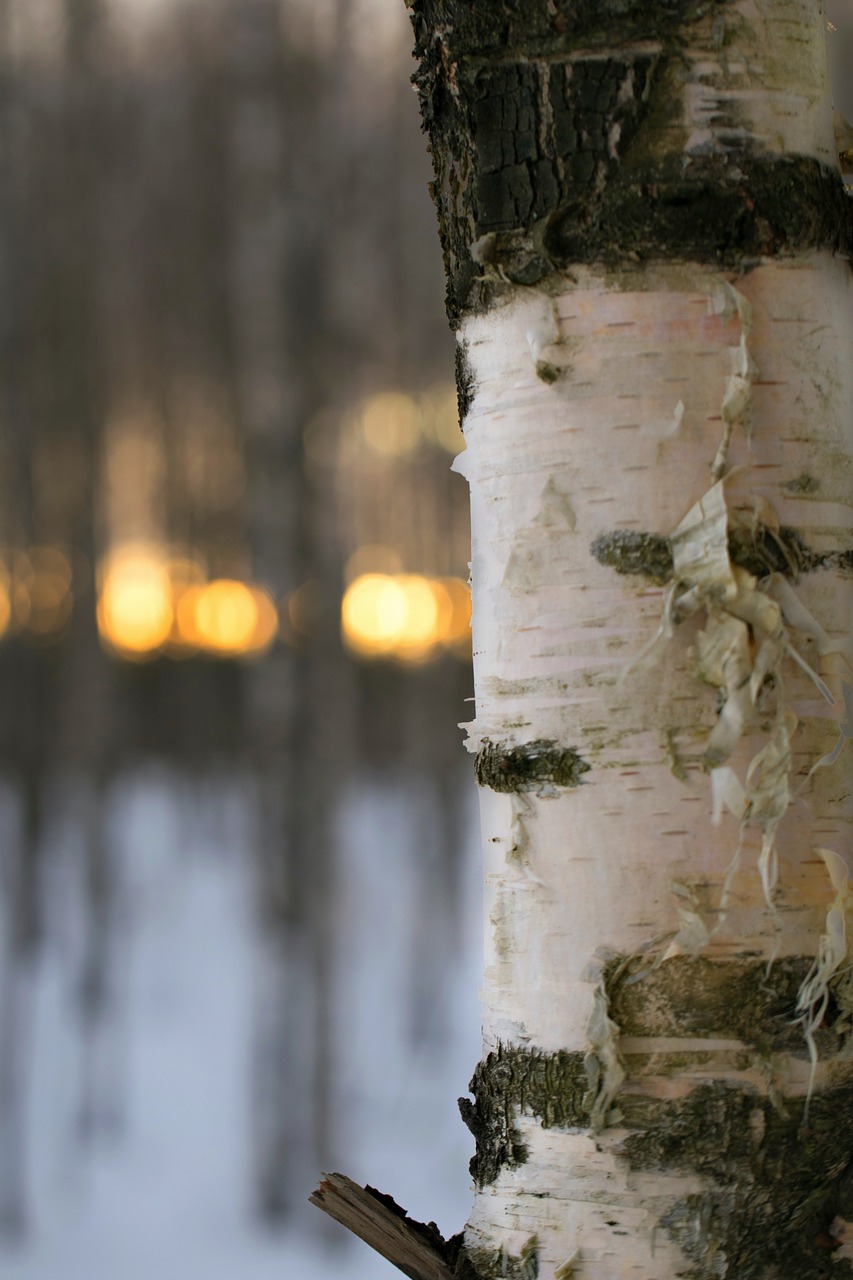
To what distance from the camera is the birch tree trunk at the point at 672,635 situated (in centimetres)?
57

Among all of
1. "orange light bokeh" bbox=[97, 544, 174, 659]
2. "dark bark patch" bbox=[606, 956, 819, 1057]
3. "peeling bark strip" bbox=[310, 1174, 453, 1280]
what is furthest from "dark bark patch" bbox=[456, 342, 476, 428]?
"orange light bokeh" bbox=[97, 544, 174, 659]

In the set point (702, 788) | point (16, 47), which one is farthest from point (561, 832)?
point (16, 47)

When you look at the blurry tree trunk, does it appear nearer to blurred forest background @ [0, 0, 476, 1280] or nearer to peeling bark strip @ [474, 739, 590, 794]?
blurred forest background @ [0, 0, 476, 1280]

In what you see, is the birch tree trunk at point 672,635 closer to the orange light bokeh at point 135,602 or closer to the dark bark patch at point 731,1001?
the dark bark patch at point 731,1001

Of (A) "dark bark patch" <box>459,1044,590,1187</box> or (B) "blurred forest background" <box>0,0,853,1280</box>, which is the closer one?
(A) "dark bark patch" <box>459,1044,590,1187</box>

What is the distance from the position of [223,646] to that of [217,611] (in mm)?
67

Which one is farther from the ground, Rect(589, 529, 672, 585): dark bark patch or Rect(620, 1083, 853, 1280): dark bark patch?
Rect(589, 529, 672, 585): dark bark patch

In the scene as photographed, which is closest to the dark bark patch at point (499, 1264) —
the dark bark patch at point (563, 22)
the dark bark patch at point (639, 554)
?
the dark bark patch at point (639, 554)

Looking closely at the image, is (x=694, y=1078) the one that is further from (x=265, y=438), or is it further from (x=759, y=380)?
(x=265, y=438)

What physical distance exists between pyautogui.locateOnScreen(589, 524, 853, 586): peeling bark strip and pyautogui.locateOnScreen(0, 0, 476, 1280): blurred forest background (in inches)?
60.4

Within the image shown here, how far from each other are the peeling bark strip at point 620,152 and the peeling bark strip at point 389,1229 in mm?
495

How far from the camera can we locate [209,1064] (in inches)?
87.0

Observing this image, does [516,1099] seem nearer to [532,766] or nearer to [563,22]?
[532,766]

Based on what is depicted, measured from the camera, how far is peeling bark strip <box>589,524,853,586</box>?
0.57 metres
